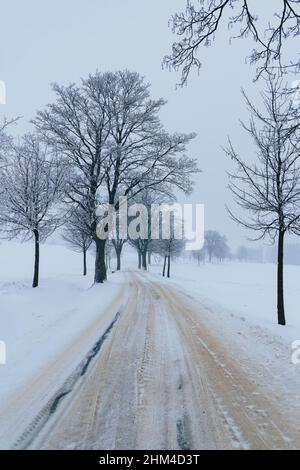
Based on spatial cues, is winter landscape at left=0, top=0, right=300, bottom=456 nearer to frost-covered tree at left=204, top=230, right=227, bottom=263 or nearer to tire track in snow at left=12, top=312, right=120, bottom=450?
tire track in snow at left=12, top=312, right=120, bottom=450

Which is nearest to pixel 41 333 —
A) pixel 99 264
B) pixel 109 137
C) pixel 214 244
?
pixel 99 264

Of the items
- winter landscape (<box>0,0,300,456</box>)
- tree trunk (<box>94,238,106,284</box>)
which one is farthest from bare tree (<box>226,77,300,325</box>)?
tree trunk (<box>94,238,106,284</box>)

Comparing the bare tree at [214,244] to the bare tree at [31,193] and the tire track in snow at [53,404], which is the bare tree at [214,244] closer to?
the bare tree at [31,193]

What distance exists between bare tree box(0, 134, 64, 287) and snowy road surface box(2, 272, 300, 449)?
40.1 ft

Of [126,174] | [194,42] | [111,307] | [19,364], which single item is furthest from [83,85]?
[19,364]

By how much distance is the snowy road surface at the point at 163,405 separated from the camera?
3.15 metres

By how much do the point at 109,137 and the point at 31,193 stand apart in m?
7.61

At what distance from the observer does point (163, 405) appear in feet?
12.8

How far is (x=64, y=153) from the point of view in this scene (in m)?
19.9

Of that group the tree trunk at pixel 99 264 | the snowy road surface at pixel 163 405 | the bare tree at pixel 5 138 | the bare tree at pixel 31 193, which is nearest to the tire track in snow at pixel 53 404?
the snowy road surface at pixel 163 405

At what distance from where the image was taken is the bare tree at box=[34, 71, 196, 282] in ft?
65.2

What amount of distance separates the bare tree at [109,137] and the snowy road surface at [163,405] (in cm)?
1560

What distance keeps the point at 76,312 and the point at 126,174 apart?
1293cm
